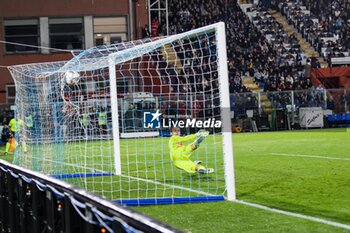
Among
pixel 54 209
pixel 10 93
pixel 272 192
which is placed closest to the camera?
pixel 54 209

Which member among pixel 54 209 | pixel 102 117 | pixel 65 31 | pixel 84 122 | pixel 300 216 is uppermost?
pixel 65 31

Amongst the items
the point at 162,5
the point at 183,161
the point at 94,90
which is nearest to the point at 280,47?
the point at 162,5

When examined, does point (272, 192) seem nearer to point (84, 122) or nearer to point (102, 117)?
point (84, 122)

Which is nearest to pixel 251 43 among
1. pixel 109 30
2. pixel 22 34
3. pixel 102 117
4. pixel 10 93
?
pixel 109 30

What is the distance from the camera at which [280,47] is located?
48656 millimetres

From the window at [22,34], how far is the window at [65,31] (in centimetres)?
96

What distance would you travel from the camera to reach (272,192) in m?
11.8

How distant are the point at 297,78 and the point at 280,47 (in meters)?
4.43

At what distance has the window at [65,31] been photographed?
4188 centimetres

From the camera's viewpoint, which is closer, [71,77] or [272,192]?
[272,192]

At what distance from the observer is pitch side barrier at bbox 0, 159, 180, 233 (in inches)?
141

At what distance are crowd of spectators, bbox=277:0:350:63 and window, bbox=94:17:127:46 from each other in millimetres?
14899

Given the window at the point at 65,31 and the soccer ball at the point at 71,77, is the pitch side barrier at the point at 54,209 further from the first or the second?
the window at the point at 65,31

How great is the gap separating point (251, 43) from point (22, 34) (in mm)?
16269
